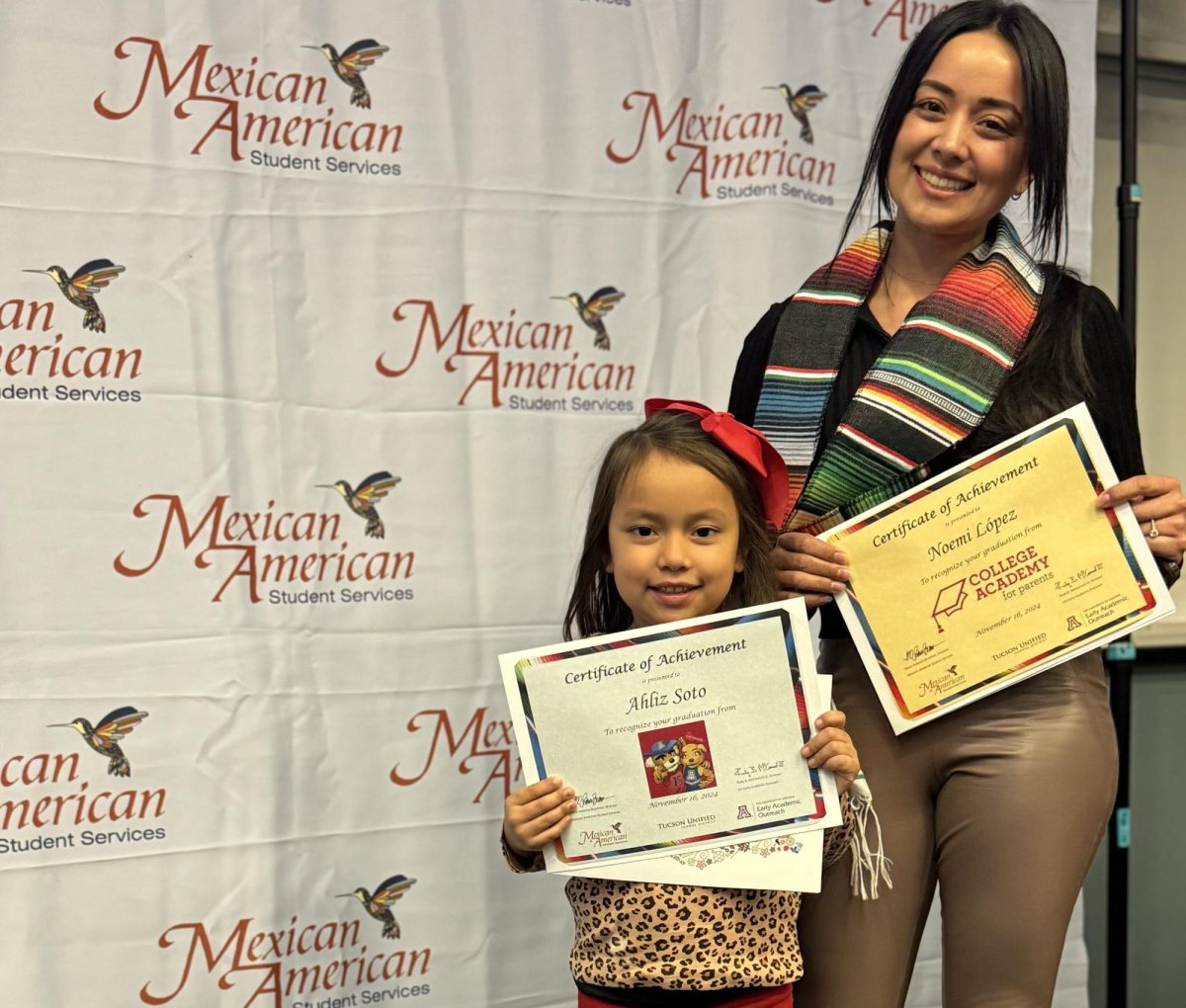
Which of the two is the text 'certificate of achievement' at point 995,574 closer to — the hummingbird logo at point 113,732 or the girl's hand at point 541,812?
the girl's hand at point 541,812

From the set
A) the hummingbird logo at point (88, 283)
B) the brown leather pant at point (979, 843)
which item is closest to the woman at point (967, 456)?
the brown leather pant at point (979, 843)

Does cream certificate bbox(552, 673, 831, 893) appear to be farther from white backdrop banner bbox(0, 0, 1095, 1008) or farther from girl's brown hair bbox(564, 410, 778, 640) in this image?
white backdrop banner bbox(0, 0, 1095, 1008)

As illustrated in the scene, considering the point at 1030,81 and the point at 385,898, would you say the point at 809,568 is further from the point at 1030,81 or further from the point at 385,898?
the point at 385,898

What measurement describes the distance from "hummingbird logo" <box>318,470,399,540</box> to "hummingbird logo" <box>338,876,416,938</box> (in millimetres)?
618

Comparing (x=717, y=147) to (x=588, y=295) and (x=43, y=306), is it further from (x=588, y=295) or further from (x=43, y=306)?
(x=43, y=306)

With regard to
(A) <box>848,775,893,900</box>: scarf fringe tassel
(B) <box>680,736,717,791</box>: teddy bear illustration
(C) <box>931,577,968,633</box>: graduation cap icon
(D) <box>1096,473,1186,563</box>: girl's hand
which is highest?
(D) <box>1096,473,1186,563</box>: girl's hand

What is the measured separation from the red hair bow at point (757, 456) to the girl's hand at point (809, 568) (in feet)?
0.11

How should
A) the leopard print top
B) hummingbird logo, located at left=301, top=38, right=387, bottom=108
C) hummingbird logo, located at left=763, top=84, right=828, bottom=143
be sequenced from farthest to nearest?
hummingbird logo, located at left=763, top=84, right=828, bottom=143
hummingbird logo, located at left=301, top=38, right=387, bottom=108
the leopard print top

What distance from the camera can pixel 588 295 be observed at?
2.28 metres

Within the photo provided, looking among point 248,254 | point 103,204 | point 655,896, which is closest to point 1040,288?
point 655,896

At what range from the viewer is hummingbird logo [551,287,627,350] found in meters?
2.27

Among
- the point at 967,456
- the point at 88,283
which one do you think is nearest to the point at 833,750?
the point at 967,456

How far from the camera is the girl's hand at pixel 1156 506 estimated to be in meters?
1.29

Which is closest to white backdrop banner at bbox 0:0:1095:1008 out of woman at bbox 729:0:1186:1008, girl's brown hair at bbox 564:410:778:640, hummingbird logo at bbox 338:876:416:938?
hummingbird logo at bbox 338:876:416:938
